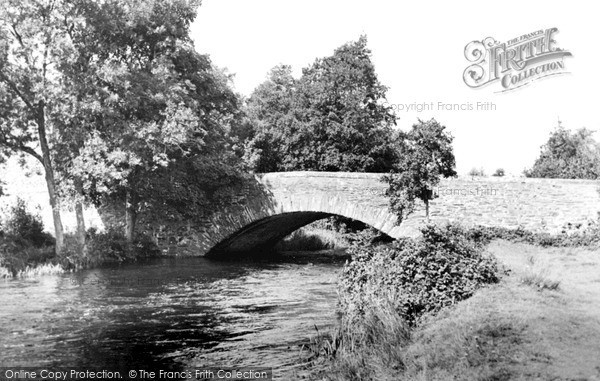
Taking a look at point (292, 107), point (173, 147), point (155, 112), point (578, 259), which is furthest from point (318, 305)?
point (292, 107)

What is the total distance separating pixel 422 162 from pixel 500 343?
564 inches

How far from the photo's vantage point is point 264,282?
19000 millimetres

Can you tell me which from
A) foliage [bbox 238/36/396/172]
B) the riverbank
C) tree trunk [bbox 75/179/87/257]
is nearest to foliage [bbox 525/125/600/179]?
foliage [bbox 238/36/396/172]

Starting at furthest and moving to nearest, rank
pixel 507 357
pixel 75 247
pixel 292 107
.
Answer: pixel 292 107 < pixel 75 247 < pixel 507 357

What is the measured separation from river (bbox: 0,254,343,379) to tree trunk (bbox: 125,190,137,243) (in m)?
4.33

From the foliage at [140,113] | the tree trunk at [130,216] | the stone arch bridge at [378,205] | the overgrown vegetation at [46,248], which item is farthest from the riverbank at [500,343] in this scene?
the tree trunk at [130,216]

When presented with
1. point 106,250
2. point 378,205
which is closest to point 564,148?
point 378,205

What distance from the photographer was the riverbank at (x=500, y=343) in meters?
6.69

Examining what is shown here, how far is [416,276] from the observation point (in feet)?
32.2

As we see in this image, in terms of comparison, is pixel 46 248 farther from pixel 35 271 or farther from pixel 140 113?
pixel 140 113

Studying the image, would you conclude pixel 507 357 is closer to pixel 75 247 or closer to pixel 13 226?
pixel 75 247

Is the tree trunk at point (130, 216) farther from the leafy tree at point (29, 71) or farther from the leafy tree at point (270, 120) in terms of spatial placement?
the leafy tree at point (270, 120)

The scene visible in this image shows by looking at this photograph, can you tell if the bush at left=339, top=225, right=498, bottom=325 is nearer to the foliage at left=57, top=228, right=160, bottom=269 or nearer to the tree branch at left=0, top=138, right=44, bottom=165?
the foliage at left=57, top=228, right=160, bottom=269

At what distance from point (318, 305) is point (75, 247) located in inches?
487
